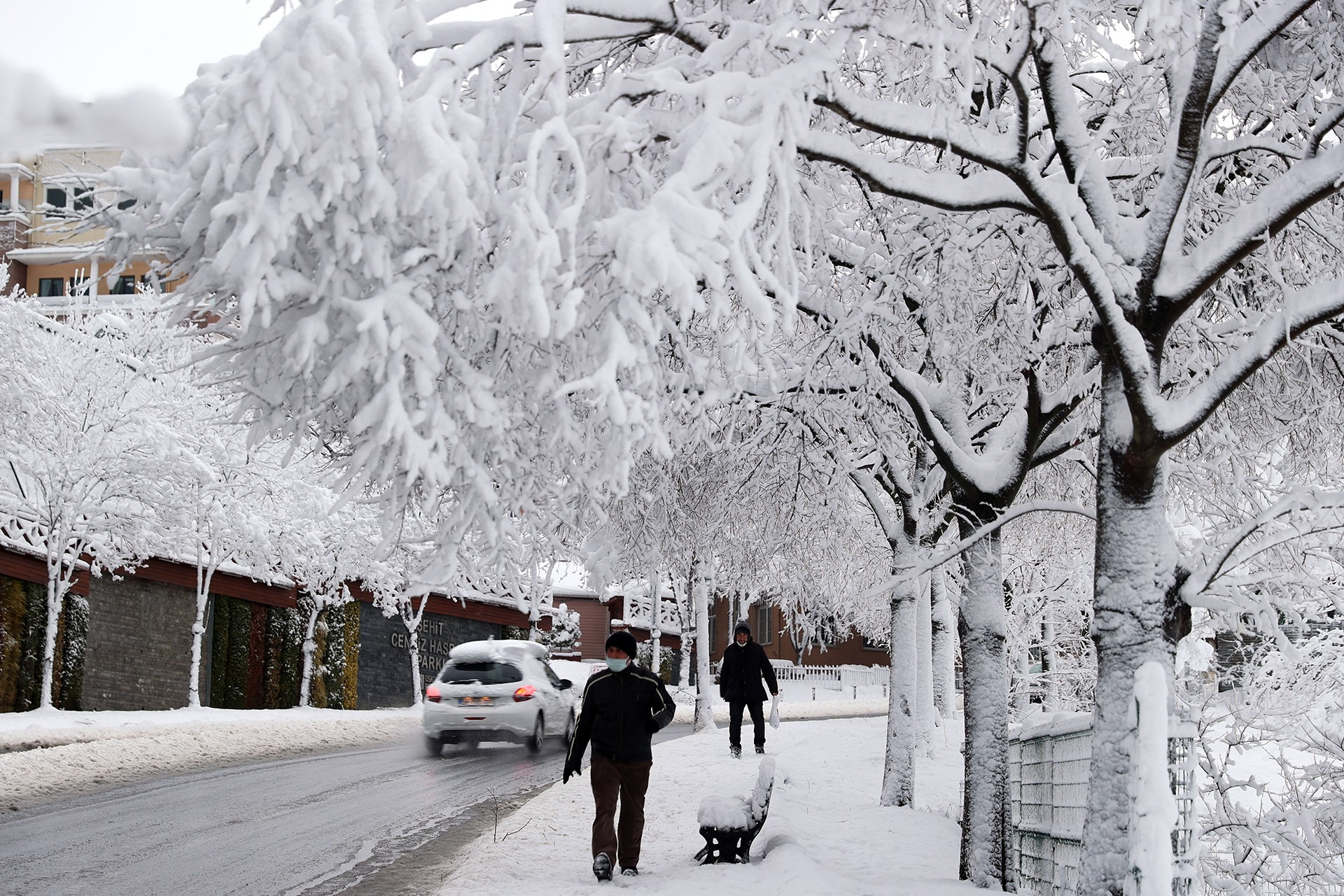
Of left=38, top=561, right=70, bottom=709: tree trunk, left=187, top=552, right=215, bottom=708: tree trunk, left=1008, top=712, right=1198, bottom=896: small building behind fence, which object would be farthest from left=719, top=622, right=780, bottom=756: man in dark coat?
left=187, top=552, right=215, bottom=708: tree trunk

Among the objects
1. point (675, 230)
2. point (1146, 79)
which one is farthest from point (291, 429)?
point (1146, 79)

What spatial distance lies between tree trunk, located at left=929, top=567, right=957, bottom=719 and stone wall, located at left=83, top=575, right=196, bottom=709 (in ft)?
52.3

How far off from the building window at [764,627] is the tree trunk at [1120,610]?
55.9 m

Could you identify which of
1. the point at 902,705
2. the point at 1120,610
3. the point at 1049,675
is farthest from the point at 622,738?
the point at 1049,675

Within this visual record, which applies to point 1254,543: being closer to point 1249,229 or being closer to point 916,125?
point 1249,229

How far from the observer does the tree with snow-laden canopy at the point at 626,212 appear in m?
4.00

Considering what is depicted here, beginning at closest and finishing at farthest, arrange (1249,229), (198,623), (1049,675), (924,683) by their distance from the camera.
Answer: (1249,229) < (924,683) < (198,623) < (1049,675)

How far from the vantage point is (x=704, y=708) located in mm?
24750

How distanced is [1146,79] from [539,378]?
4456 mm

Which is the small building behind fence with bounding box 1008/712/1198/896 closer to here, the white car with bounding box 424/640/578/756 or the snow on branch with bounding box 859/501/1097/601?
the snow on branch with bounding box 859/501/1097/601

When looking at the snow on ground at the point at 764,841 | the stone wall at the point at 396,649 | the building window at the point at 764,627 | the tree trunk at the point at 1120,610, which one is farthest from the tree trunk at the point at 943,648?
the building window at the point at 764,627

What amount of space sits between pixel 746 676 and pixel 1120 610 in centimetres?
980

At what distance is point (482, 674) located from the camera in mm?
17250

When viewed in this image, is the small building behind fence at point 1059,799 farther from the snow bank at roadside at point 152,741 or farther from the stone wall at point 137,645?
the stone wall at point 137,645
